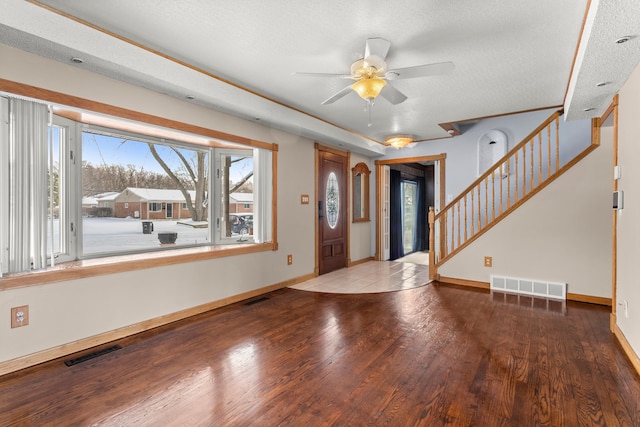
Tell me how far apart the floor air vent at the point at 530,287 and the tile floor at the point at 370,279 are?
1007 millimetres

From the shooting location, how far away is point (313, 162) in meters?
5.32

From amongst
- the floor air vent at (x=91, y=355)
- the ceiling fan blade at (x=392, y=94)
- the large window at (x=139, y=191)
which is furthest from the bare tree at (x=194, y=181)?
the ceiling fan blade at (x=392, y=94)

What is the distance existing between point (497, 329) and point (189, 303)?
3201 mm

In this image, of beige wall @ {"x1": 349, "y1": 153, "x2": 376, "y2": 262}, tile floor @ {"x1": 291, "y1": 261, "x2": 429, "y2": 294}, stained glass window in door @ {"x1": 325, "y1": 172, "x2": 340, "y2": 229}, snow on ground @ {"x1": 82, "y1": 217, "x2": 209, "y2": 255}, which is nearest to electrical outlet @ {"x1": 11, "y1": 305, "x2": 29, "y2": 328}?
snow on ground @ {"x1": 82, "y1": 217, "x2": 209, "y2": 255}

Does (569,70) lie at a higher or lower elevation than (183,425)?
higher

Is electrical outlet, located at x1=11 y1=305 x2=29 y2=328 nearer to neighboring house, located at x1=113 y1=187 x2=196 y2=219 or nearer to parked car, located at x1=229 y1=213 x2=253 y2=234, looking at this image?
neighboring house, located at x1=113 y1=187 x2=196 y2=219

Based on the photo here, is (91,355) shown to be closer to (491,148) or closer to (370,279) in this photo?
(370,279)

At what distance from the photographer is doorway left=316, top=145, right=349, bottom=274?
5500 mm

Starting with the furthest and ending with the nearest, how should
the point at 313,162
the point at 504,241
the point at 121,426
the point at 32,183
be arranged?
the point at 313,162 < the point at 504,241 < the point at 32,183 < the point at 121,426

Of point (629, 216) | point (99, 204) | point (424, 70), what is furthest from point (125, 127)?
point (629, 216)

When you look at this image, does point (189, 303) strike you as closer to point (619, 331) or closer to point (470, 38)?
point (470, 38)

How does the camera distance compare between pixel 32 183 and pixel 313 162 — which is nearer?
pixel 32 183

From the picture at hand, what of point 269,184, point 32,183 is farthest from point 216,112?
point 32,183

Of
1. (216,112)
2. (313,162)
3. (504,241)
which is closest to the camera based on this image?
(216,112)
